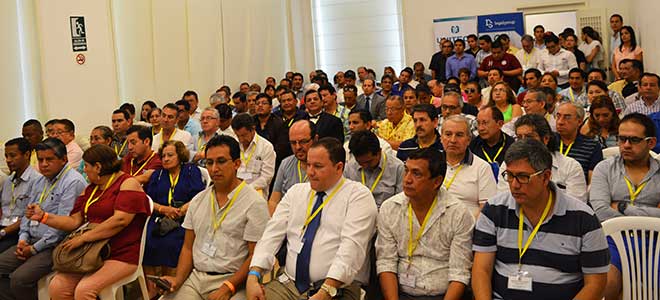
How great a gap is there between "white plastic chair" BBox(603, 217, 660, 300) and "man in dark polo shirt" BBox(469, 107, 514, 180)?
1.33 metres

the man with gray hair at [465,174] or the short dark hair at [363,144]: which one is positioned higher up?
the short dark hair at [363,144]

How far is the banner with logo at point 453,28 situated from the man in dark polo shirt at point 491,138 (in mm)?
6824

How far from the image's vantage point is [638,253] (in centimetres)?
260

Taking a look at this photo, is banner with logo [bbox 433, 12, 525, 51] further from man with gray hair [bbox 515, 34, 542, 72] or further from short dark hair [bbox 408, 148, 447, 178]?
short dark hair [bbox 408, 148, 447, 178]

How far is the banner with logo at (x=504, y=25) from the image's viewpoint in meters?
10.2

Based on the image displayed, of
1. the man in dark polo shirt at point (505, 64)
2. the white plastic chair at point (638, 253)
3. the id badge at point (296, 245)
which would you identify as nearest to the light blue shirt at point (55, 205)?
the id badge at point (296, 245)

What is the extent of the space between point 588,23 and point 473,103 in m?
4.63

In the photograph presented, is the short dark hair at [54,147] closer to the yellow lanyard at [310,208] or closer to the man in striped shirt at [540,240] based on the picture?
the yellow lanyard at [310,208]

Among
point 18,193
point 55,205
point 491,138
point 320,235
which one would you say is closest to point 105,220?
point 55,205

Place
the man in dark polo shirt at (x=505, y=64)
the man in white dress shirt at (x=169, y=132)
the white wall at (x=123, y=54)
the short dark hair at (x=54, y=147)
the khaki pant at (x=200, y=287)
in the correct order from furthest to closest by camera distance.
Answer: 1. the man in dark polo shirt at (x=505, y=64)
2. the white wall at (x=123, y=54)
3. the man in white dress shirt at (x=169, y=132)
4. the short dark hair at (x=54, y=147)
5. the khaki pant at (x=200, y=287)

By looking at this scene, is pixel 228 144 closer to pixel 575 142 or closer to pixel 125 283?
pixel 125 283

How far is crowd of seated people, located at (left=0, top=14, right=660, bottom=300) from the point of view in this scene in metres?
2.34

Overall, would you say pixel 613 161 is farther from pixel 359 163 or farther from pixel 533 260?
pixel 359 163

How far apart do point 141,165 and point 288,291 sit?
2358 millimetres
